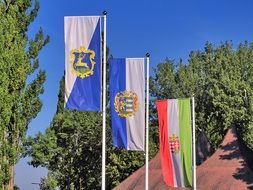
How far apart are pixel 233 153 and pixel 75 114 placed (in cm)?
2158

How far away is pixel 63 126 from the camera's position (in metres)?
50.1

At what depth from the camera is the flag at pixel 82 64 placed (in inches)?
677

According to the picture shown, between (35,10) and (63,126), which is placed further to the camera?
(63,126)

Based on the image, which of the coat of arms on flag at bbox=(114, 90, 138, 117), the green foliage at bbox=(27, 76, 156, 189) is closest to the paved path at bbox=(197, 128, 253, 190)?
the coat of arms on flag at bbox=(114, 90, 138, 117)

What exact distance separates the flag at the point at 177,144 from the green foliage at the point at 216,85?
74.7 feet

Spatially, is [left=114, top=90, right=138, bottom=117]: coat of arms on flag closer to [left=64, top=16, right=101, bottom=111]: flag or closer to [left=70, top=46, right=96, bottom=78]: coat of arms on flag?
[left=64, top=16, right=101, bottom=111]: flag

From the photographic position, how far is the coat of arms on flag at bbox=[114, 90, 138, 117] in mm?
19156

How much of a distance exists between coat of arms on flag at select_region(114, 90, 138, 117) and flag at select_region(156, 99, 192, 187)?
6.37 feet

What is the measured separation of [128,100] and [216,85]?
29632 millimetres

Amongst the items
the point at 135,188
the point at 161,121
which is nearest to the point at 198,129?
the point at 135,188

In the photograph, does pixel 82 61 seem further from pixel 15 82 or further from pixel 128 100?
pixel 15 82

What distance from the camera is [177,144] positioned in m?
20.4

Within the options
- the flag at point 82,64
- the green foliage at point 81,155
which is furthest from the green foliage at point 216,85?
the flag at point 82,64

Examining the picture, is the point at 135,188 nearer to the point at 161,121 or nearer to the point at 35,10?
the point at 35,10
